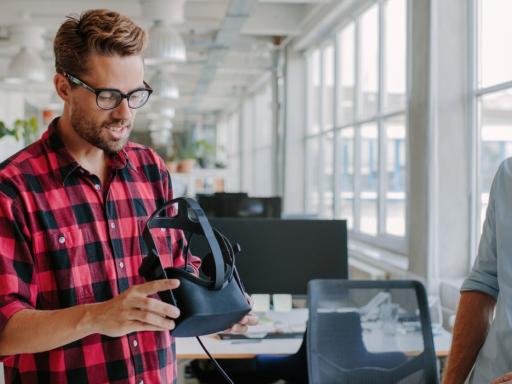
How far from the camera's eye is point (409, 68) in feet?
15.3

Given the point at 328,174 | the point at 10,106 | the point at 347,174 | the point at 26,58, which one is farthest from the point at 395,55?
the point at 10,106

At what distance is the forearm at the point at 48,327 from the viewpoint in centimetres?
116

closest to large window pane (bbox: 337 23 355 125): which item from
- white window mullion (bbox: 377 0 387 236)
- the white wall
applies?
white window mullion (bbox: 377 0 387 236)

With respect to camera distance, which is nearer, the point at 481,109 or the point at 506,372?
the point at 506,372

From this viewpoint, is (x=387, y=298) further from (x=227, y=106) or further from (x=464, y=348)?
(x=227, y=106)

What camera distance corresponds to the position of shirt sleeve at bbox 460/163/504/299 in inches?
58.1

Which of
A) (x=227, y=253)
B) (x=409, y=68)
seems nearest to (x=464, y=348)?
(x=227, y=253)

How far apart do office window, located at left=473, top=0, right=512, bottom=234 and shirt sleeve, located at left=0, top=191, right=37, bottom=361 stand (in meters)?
3.02

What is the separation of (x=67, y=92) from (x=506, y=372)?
40.7 inches

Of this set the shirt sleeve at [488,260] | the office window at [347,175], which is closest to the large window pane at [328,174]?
the office window at [347,175]

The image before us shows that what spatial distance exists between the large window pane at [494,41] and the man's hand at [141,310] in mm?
3121

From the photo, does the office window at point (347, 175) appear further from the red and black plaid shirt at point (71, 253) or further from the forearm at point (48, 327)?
the forearm at point (48, 327)

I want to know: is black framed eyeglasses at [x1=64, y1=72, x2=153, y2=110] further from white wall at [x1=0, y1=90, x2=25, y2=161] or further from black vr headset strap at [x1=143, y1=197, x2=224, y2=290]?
white wall at [x1=0, y1=90, x2=25, y2=161]

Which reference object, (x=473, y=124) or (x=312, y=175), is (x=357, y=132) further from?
(x=473, y=124)
